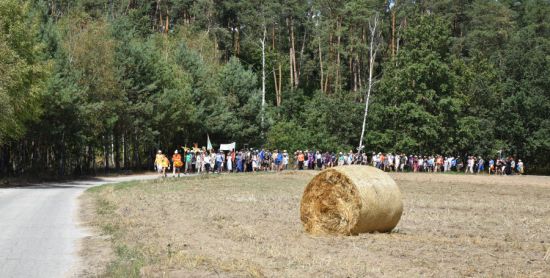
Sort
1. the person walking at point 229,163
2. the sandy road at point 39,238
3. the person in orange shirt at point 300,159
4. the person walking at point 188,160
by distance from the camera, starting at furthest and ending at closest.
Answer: the person in orange shirt at point 300,159
the person walking at point 229,163
the person walking at point 188,160
the sandy road at point 39,238

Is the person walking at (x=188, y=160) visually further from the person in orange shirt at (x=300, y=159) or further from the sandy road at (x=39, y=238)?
the sandy road at (x=39, y=238)

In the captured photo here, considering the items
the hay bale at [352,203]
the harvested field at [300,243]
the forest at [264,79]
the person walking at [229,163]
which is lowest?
the harvested field at [300,243]

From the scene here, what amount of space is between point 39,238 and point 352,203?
632 cm

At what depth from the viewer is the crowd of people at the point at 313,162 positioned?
5144 cm

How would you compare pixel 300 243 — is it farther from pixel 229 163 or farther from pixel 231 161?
pixel 231 161

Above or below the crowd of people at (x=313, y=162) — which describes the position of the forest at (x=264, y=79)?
above

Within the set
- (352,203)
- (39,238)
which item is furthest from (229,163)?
(352,203)

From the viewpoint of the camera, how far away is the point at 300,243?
40.7 feet

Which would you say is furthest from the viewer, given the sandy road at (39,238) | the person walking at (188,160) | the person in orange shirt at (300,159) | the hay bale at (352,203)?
the person in orange shirt at (300,159)

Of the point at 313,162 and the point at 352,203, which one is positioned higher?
the point at 313,162

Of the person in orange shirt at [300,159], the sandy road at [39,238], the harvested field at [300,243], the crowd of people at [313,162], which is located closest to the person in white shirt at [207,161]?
the crowd of people at [313,162]

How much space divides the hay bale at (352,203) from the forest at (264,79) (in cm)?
2183

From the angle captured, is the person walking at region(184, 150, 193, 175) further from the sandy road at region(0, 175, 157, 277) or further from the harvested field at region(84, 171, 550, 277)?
the harvested field at region(84, 171, 550, 277)

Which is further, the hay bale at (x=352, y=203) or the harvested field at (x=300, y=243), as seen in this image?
the hay bale at (x=352, y=203)
